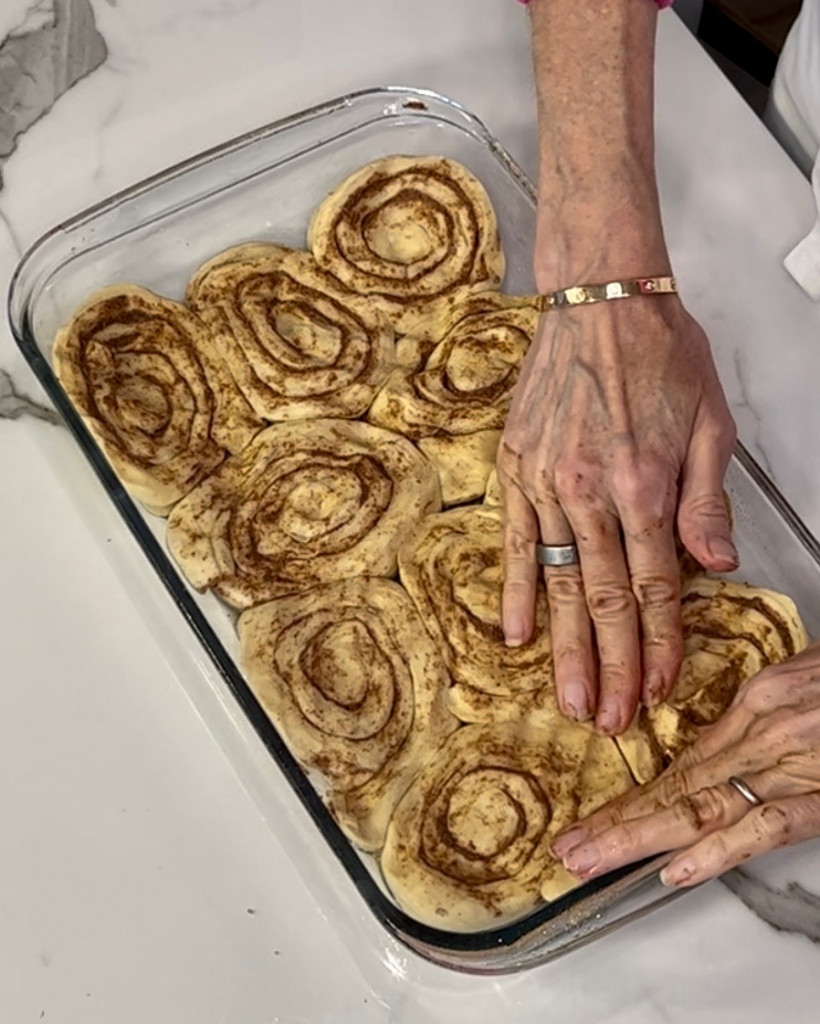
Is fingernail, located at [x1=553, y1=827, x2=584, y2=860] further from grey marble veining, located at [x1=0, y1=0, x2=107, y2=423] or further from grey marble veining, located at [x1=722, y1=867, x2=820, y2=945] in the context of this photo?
grey marble veining, located at [x1=0, y1=0, x2=107, y2=423]

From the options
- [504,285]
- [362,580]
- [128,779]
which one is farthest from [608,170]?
[128,779]

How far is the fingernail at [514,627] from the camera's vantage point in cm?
138

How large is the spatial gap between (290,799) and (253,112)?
1026mm

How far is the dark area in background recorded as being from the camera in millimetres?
2129

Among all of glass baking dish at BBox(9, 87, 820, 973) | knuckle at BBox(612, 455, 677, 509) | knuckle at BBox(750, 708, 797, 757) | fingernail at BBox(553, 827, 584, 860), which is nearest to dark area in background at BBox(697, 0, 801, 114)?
glass baking dish at BBox(9, 87, 820, 973)

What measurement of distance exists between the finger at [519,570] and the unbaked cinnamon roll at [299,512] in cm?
15

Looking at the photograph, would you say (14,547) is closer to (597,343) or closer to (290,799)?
(290,799)

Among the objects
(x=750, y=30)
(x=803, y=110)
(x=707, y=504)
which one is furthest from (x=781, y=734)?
(x=750, y=30)

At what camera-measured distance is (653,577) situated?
4.37 feet

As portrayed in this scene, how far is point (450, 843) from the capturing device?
132 centimetres

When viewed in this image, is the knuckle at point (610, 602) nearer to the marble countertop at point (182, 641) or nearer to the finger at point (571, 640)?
the finger at point (571, 640)

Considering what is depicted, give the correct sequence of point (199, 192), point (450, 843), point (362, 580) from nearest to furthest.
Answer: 1. point (450, 843)
2. point (362, 580)
3. point (199, 192)

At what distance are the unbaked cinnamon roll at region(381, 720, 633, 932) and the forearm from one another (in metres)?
0.53

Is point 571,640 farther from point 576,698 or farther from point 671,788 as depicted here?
point 671,788
